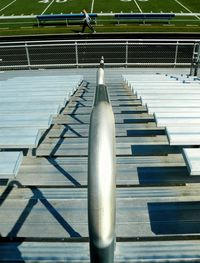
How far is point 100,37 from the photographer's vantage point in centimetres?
2405

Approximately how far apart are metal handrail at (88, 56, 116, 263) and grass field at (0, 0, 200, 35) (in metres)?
25.6

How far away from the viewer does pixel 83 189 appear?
12.7 ft

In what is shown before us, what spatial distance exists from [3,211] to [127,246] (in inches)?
59.5

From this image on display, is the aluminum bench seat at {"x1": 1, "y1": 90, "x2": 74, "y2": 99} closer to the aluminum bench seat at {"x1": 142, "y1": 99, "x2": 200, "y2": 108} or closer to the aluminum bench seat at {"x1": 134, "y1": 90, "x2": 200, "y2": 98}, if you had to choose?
the aluminum bench seat at {"x1": 134, "y1": 90, "x2": 200, "y2": 98}

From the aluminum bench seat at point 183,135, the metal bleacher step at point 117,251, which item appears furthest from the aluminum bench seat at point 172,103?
the metal bleacher step at point 117,251

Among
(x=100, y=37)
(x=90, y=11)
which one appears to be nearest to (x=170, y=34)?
(x=100, y=37)

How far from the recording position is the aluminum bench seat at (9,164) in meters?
3.24

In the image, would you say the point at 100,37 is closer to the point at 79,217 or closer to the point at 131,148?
the point at 131,148

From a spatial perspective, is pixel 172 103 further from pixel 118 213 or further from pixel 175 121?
pixel 118 213

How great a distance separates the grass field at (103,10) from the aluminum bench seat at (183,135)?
23045 mm

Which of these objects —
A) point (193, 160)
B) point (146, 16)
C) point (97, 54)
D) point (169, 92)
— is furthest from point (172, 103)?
point (146, 16)

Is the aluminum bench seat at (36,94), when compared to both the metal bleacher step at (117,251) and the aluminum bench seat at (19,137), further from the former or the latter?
the metal bleacher step at (117,251)

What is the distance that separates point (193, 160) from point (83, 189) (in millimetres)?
1407

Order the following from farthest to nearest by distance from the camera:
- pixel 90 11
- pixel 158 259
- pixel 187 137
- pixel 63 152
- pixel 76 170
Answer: pixel 90 11, pixel 63 152, pixel 76 170, pixel 187 137, pixel 158 259
